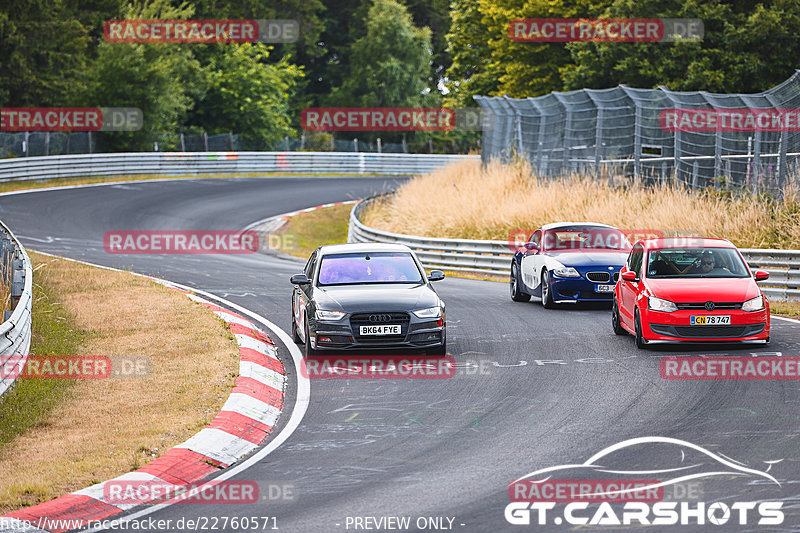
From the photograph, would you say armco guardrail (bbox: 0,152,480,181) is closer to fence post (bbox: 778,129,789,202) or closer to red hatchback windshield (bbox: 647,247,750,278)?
fence post (bbox: 778,129,789,202)

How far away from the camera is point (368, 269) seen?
46.8 ft

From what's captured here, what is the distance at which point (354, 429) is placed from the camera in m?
9.78

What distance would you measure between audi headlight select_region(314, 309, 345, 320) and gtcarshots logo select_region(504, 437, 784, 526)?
4.87m

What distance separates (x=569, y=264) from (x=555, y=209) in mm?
10034

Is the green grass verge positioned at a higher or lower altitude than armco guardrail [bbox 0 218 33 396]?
lower

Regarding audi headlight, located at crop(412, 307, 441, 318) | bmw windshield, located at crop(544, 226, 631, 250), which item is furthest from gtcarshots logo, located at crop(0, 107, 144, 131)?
audi headlight, located at crop(412, 307, 441, 318)

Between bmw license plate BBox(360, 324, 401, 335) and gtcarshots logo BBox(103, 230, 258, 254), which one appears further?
gtcarshots logo BBox(103, 230, 258, 254)

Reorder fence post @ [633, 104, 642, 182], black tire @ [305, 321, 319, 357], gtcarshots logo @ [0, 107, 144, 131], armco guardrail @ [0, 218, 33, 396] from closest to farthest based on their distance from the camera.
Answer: armco guardrail @ [0, 218, 33, 396], black tire @ [305, 321, 319, 357], fence post @ [633, 104, 642, 182], gtcarshots logo @ [0, 107, 144, 131]

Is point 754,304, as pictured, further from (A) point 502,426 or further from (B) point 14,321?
(B) point 14,321

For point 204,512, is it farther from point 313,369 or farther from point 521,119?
point 521,119

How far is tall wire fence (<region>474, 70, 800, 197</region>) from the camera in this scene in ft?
76.1

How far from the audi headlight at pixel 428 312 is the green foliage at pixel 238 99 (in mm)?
54983

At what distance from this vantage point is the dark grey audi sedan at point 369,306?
1285 centimetres

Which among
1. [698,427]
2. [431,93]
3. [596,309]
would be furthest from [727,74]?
[431,93]
